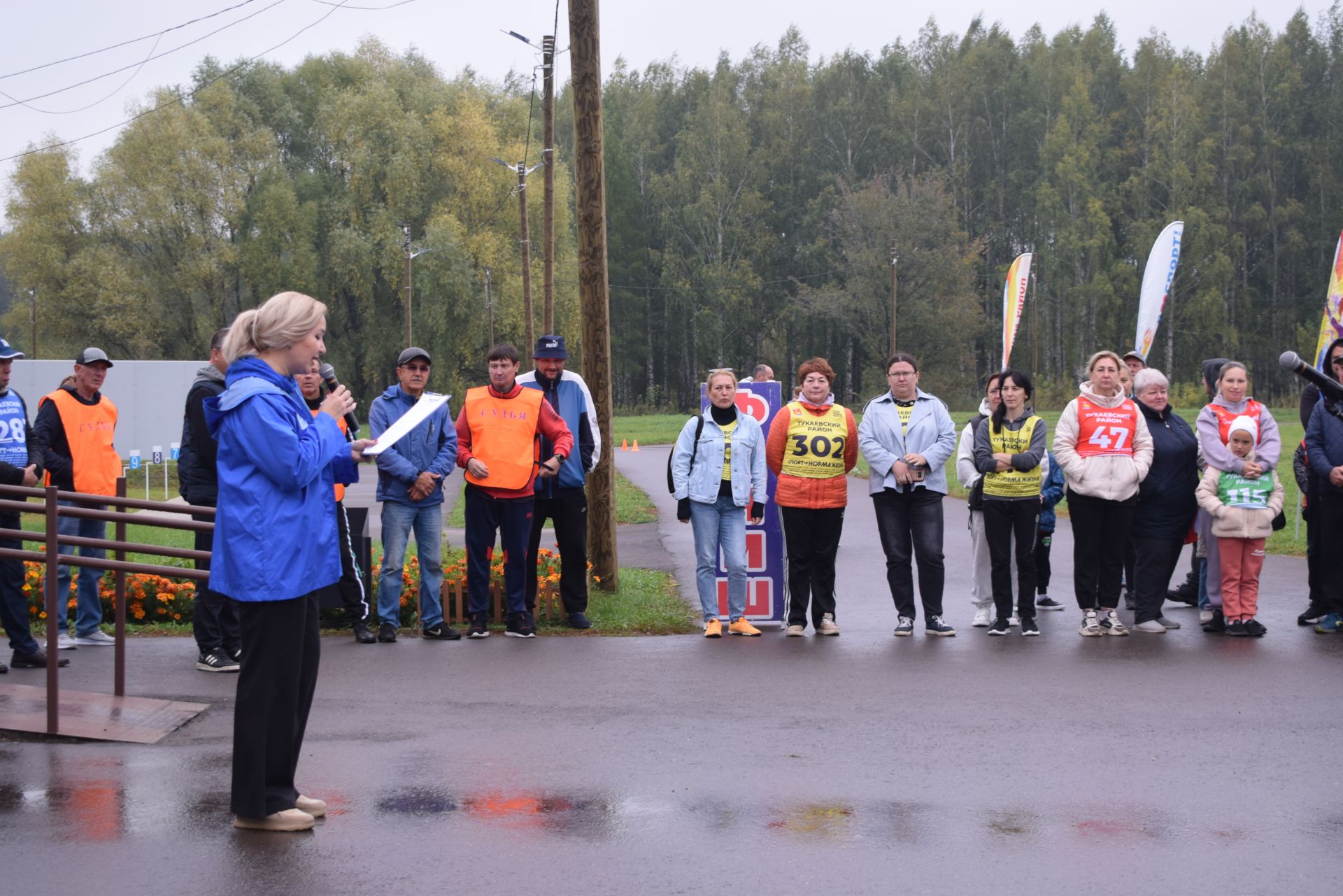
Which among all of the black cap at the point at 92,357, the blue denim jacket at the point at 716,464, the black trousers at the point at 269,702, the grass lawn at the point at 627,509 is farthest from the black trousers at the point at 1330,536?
the black cap at the point at 92,357

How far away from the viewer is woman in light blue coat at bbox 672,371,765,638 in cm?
988

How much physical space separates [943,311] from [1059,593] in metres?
62.2

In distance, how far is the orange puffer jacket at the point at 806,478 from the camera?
9.83 metres

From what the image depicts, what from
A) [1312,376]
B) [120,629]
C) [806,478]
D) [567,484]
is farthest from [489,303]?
[120,629]

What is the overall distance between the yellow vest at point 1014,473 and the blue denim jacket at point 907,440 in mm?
363

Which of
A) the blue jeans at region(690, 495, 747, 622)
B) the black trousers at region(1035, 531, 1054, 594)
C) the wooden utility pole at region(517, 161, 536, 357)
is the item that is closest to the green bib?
the black trousers at region(1035, 531, 1054, 594)

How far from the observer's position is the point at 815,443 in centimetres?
991

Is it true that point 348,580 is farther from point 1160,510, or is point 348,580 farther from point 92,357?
point 1160,510

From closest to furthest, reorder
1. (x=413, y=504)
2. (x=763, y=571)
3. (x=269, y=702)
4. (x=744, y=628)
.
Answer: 1. (x=269, y=702)
2. (x=413, y=504)
3. (x=744, y=628)
4. (x=763, y=571)

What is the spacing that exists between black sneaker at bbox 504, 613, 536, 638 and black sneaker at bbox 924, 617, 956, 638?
116 inches

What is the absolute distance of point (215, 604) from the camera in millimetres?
8523

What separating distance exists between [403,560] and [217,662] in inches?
64.8

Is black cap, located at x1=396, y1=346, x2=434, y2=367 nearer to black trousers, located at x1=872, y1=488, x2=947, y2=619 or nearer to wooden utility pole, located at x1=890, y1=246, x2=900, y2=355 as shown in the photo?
black trousers, located at x1=872, y1=488, x2=947, y2=619

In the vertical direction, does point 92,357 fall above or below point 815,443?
above
